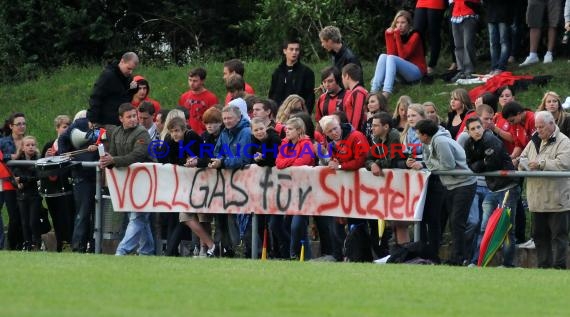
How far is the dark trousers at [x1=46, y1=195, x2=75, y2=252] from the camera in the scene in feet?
72.3

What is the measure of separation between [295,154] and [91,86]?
Answer: 11.4 m

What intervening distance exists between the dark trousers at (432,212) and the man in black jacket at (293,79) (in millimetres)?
3832

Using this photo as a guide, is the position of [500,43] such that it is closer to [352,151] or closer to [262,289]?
[352,151]

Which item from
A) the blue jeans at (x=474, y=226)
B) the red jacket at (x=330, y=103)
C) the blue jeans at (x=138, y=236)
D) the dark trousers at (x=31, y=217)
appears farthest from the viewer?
the dark trousers at (x=31, y=217)

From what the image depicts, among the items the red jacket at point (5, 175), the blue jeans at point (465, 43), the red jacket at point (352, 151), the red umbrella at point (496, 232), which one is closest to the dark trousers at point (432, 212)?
the red umbrella at point (496, 232)

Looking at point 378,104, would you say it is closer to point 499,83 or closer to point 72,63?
point 499,83

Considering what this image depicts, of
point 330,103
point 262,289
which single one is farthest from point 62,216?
point 262,289

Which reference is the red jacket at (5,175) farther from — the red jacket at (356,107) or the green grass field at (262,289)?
the red jacket at (356,107)

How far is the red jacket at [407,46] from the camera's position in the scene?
24.9 meters

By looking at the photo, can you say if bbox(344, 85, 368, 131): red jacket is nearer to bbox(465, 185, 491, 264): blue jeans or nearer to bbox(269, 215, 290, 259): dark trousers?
bbox(269, 215, 290, 259): dark trousers

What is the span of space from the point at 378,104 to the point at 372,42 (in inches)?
372

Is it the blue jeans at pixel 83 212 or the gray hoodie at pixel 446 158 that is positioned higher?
the gray hoodie at pixel 446 158

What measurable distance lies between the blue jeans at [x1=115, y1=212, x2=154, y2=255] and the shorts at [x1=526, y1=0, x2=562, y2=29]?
297 inches

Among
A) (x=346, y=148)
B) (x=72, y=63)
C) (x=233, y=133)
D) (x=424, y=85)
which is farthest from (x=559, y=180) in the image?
(x=72, y=63)
